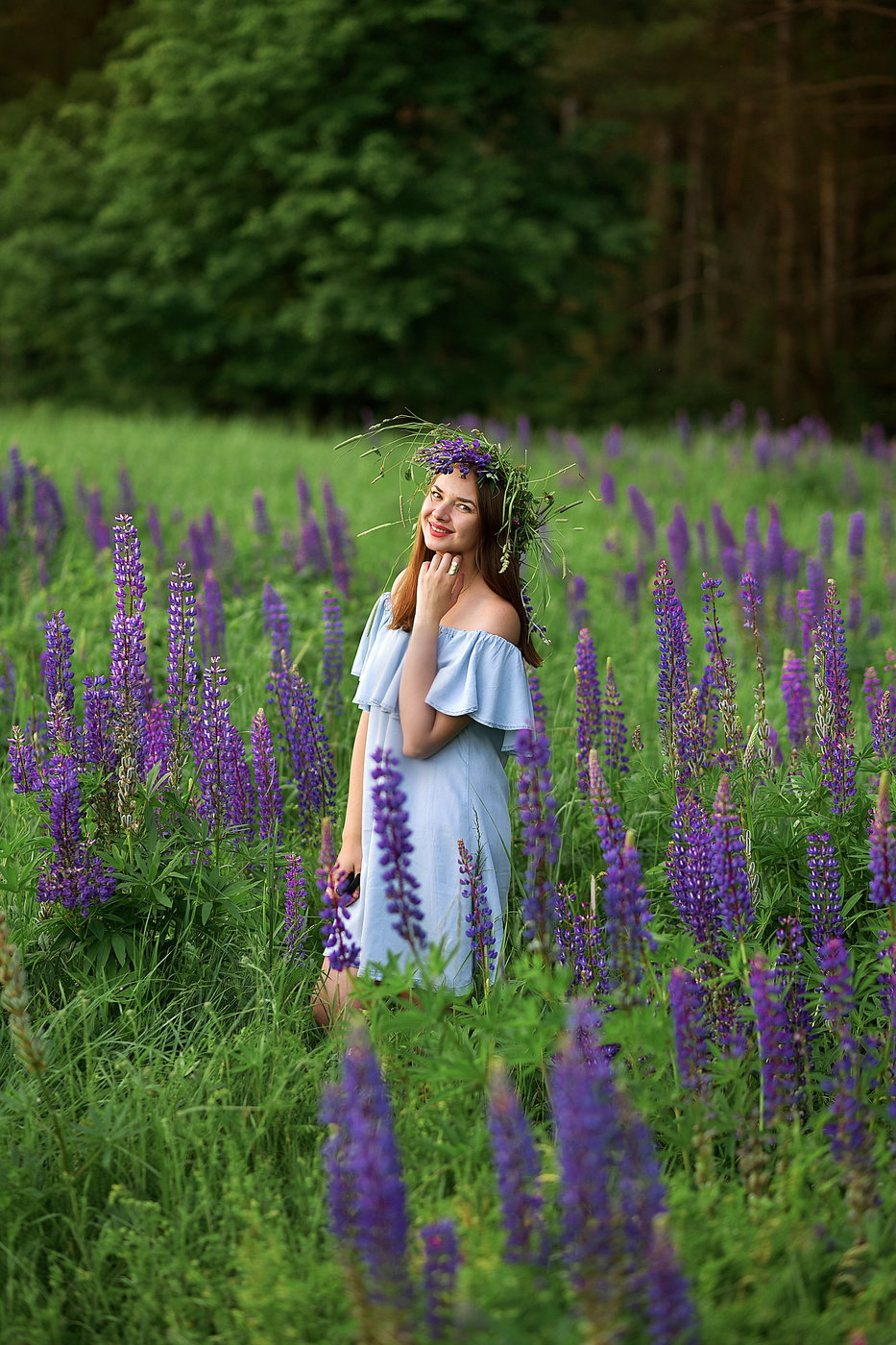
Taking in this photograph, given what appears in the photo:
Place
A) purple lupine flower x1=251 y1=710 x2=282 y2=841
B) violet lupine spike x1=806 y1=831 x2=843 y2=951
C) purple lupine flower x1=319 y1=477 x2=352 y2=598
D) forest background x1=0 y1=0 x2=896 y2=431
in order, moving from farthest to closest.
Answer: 1. forest background x1=0 y1=0 x2=896 y2=431
2. purple lupine flower x1=319 y1=477 x2=352 y2=598
3. purple lupine flower x1=251 y1=710 x2=282 y2=841
4. violet lupine spike x1=806 y1=831 x2=843 y2=951

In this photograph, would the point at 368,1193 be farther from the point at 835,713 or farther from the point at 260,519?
the point at 260,519

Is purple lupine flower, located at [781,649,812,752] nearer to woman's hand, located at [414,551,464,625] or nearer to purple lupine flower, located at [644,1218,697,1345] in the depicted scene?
woman's hand, located at [414,551,464,625]

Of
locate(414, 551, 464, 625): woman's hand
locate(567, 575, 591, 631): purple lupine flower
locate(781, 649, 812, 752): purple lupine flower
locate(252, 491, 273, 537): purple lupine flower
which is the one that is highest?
locate(252, 491, 273, 537): purple lupine flower

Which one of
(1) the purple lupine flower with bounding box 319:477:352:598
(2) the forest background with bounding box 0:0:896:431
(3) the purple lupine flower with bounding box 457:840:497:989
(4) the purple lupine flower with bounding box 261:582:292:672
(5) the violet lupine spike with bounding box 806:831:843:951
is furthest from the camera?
(2) the forest background with bounding box 0:0:896:431

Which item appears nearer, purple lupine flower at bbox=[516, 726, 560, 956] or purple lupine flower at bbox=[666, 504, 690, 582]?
purple lupine flower at bbox=[516, 726, 560, 956]

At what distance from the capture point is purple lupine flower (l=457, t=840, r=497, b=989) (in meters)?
2.48

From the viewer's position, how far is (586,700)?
139 inches

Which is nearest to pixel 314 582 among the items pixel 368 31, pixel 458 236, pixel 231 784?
pixel 231 784

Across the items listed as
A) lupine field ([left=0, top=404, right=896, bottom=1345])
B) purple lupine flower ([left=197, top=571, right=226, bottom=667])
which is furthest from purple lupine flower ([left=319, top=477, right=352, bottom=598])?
lupine field ([left=0, top=404, right=896, bottom=1345])

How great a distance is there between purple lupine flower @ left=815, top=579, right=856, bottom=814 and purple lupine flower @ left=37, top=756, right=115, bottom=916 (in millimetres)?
2096

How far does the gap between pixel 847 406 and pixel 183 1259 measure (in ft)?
70.6

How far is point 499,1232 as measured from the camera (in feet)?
6.00

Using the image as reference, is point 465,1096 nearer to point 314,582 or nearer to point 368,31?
point 314,582

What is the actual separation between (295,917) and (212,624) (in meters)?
2.21
